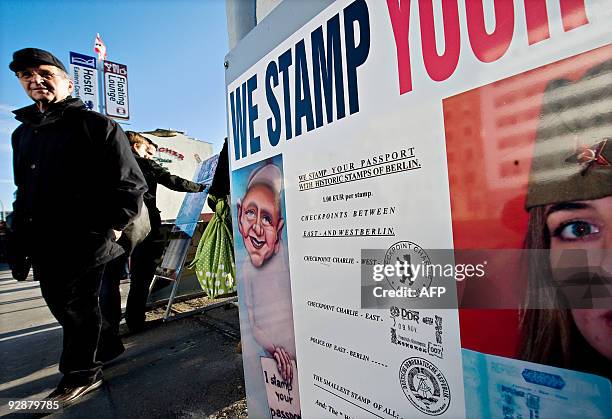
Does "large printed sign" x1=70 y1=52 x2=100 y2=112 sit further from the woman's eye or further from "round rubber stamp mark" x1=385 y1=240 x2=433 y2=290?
the woman's eye

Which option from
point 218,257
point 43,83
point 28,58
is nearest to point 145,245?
point 218,257

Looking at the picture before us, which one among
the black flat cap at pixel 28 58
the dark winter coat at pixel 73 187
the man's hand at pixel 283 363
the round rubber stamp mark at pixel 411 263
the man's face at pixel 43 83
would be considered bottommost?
the man's hand at pixel 283 363

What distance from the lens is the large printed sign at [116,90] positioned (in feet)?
27.6

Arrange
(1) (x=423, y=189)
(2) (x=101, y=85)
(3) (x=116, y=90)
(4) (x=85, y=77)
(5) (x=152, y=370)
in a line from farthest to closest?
(3) (x=116, y=90) → (2) (x=101, y=85) → (4) (x=85, y=77) → (5) (x=152, y=370) → (1) (x=423, y=189)

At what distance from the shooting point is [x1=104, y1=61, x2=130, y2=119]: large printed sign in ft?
27.6

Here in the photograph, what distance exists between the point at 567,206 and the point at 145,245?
3232 millimetres

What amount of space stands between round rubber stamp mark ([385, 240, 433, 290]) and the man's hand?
1.71 feet

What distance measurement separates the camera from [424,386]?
68 centimetres

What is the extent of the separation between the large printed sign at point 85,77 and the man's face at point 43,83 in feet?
23.4

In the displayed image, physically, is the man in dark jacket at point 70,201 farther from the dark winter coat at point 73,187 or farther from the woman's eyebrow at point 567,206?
the woman's eyebrow at point 567,206

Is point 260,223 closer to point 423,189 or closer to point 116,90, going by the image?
point 423,189

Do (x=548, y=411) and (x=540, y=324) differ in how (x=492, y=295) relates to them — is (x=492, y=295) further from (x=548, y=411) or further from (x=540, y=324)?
(x=548, y=411)

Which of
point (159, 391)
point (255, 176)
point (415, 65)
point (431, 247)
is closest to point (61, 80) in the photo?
point (255, 176)

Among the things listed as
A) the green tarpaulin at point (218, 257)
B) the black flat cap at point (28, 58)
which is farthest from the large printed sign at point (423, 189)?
the black flat cap at point (28, 58)
